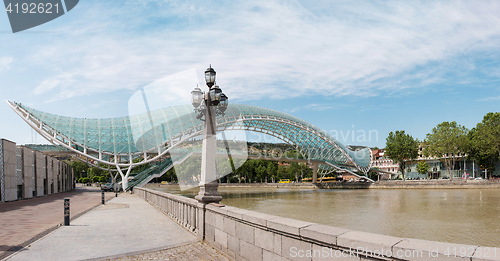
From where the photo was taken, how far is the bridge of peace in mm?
4449

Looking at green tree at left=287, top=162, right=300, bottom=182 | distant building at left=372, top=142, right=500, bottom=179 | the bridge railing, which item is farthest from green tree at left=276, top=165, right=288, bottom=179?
the bridge railing

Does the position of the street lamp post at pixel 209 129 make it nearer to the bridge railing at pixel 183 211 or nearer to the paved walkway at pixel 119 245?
the bridge railing at pixel 183 211

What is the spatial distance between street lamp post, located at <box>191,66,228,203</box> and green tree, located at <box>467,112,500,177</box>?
3120 inches

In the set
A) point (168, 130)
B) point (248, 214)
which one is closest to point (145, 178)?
point (168, 130)

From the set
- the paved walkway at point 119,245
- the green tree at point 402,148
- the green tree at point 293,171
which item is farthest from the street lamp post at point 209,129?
the green tree at point 293,171

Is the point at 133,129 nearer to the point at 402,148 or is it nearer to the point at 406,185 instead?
the point at 406,185

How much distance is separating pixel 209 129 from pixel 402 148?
278 ft

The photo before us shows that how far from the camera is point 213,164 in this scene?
1070cm

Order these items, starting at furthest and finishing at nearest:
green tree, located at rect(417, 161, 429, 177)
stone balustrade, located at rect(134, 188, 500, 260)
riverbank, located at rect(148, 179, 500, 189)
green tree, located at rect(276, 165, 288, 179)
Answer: green tree, located at rect(276, 165, 288, 179) → green tree, located at rect(417, 161, 429, 177) → riverbank, located at rect(148, 179, 500, 189) → stone balustrade, located at rect(134, 188, 500, 260)

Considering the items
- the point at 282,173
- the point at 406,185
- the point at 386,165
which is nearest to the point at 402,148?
the point at 406,185

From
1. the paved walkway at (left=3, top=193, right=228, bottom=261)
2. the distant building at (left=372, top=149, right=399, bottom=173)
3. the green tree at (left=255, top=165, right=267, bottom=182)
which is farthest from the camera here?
the distant building at (left=372, top=149, right=399, bottom=173)

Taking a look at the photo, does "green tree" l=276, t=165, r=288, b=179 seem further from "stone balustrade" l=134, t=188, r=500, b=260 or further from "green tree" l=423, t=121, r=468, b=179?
Result: "stone balustrade" l=134, t=188, r=500, b=260

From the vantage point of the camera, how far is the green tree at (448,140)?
3019 inches

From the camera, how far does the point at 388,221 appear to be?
76.4 ft
